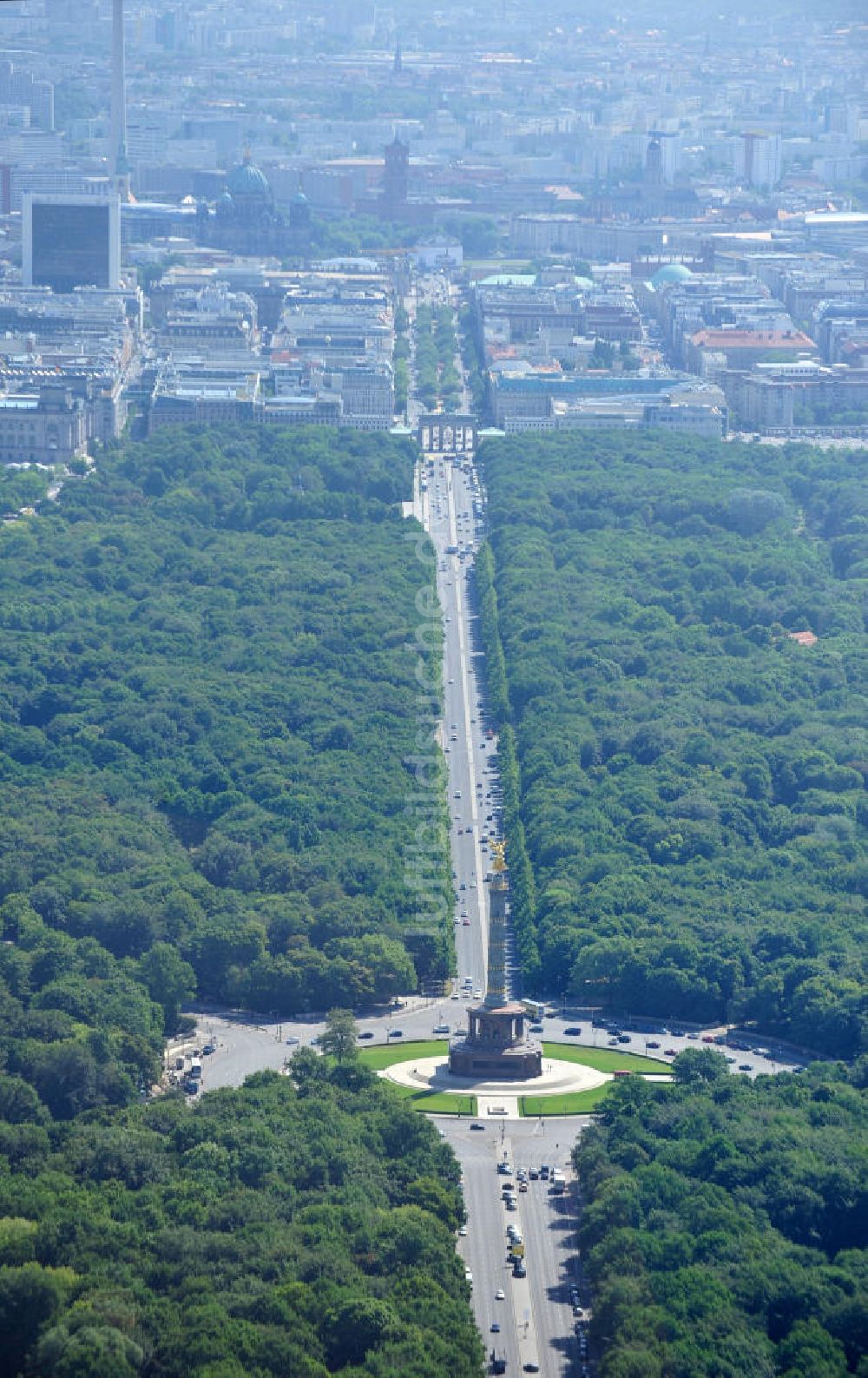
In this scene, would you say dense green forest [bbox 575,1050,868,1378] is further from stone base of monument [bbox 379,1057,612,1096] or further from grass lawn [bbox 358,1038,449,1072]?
grass lawn [bbox 358,1038,449,1072]

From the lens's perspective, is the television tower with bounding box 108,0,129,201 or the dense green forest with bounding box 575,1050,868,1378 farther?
the television tower with bounding box 108,0,129,201

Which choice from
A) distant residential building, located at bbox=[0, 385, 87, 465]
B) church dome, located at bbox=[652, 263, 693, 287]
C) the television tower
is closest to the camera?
distant residential building, located at bbox=[0, 385, 87, 465]

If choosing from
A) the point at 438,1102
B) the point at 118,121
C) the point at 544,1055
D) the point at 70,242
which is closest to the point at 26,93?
the point at 118,121

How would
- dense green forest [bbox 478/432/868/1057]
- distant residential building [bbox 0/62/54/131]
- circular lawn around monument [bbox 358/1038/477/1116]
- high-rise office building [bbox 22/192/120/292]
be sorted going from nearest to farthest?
circular lawn around monument [bbox 358/1038/477/1116], dense green forest [bbox 478/432/868/1057], high-rise office building [bbox 22/192/120/292], distant residential building [bbox 0/62/54/131]

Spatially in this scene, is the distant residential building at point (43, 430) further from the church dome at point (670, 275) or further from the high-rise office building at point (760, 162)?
the high-rise office building at point (760, 162)

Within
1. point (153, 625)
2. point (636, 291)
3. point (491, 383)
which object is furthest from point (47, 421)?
point (636, 291)

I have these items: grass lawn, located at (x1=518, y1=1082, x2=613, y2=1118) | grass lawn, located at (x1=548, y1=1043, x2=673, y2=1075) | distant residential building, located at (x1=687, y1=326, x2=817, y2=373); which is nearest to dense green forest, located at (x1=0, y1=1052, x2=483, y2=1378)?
grass lawn, located at (x1=518, y1=1082, x2=613, y2=1118)

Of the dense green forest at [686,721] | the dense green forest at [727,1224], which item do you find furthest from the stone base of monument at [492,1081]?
the dense green forest at [686,721]
